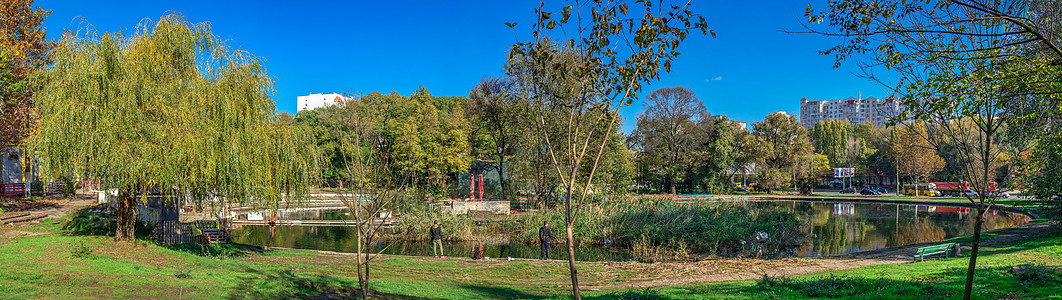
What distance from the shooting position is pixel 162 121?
40.9 feet

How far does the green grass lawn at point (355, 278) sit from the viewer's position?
8977 millimetres

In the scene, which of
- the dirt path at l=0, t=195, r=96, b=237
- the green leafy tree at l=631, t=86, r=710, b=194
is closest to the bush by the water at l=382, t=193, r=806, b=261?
the dirt path at l=0, t=195, r=96, b=237

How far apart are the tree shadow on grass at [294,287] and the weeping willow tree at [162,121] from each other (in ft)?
9.25

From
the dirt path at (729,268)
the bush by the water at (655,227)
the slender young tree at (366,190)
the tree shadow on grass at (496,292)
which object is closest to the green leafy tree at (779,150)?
the bush by the water at (655,227)

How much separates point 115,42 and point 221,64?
7.42 ft

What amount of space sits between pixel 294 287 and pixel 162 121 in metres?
5.64

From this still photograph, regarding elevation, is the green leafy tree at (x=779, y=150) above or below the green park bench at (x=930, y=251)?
above

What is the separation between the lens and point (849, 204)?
4759cm

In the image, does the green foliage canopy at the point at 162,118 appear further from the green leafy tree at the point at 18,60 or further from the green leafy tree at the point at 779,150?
the green leafy tree at the point at 779,150

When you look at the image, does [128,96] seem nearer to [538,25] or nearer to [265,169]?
[265,169]

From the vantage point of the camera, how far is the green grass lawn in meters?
8.98

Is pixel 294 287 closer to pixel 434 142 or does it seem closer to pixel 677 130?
pixel 434 142

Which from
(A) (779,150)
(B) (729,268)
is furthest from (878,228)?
(A) (779,150)

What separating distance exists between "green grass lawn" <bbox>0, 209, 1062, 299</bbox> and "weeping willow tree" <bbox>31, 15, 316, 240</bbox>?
5.66 feet
